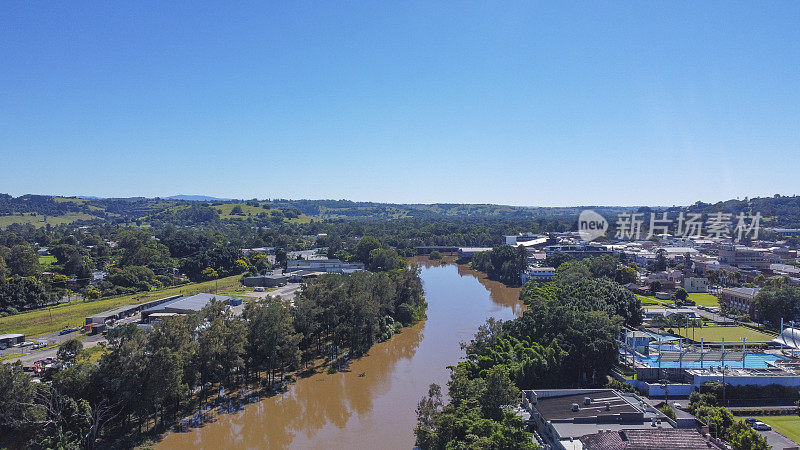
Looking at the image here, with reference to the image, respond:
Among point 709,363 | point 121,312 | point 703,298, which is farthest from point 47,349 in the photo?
point 703,298

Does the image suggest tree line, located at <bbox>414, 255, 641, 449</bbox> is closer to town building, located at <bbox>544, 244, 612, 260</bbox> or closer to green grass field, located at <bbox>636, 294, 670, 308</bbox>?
green grass field, located at <bbox>636, 294, 670, 308</bbox>

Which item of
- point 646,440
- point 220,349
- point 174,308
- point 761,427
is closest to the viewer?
point 646,440

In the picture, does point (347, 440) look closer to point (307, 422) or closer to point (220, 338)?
point (307, 422)

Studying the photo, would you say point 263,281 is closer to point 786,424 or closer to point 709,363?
point 709,363

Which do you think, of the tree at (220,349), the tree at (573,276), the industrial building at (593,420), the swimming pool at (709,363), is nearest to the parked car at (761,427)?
the industrial building at (593,420)

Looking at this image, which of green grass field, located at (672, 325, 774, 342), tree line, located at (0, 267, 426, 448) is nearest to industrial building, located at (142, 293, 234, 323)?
tree line, located at (0, 267, 426, 448)

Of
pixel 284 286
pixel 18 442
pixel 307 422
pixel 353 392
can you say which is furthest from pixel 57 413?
pixel 284 286
